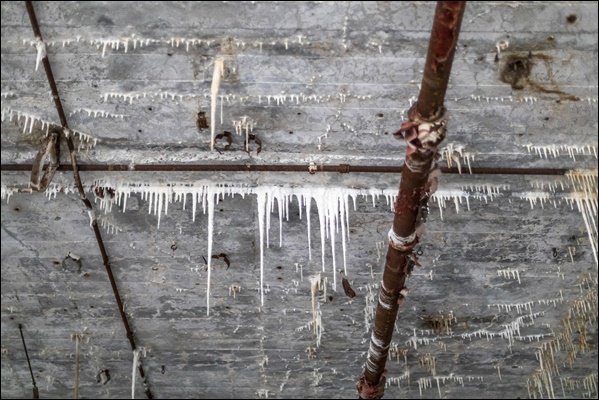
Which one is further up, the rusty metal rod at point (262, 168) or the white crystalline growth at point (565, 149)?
the white crystalline growth at point (565, 149)

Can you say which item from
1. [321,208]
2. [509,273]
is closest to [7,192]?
[321,208]

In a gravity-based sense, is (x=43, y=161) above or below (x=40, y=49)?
below

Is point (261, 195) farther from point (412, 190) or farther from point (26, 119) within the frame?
point (26, 119)

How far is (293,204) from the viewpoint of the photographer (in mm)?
4480

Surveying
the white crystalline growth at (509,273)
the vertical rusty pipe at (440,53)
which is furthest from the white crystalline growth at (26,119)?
the white crystalline growth at (509,273)

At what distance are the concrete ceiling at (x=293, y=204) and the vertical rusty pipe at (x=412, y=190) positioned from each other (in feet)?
2.40

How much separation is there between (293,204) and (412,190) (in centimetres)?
147

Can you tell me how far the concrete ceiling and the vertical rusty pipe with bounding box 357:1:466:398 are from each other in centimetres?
73

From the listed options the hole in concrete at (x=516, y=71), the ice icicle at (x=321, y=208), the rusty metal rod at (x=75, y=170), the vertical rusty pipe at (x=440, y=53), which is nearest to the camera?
the vertical rusty pipe at (x=440, y=53)

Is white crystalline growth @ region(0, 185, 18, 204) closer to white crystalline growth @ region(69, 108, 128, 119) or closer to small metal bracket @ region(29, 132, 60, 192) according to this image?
small metal bracket @ region(29, 132, 60, 192)

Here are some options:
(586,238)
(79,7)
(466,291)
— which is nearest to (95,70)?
(79,7)

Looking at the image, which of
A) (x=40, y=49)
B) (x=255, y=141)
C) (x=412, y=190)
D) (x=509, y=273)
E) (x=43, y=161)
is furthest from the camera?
(x=509, y=273)

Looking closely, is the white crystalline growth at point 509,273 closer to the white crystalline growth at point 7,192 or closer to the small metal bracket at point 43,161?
the small metal bracket at point 43,161

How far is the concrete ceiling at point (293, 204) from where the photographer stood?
3.74 meters
